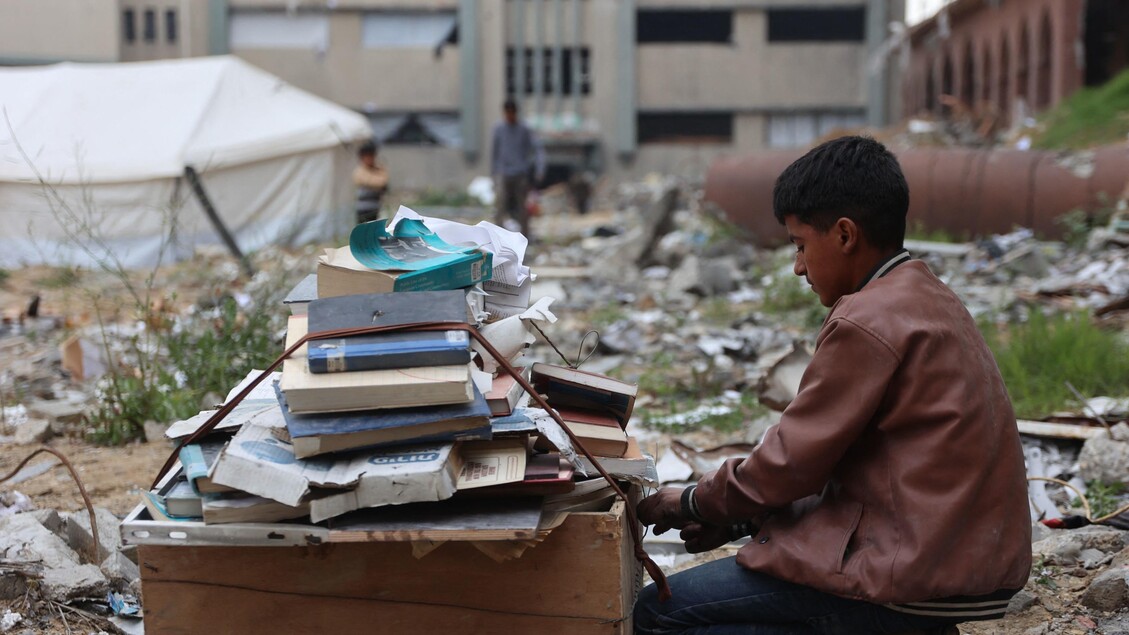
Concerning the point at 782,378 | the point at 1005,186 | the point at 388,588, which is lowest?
the point at 782,378

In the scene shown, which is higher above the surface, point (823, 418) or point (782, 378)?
point (823, 418)

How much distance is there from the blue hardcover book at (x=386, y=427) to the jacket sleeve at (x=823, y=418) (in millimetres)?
508

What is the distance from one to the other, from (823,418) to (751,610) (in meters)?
0.43

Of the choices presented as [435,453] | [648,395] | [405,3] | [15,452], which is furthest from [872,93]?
[435,453]

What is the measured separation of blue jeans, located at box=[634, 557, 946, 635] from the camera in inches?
74.8

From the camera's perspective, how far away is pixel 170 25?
26031 mm

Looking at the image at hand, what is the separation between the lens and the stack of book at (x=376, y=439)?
1699 mm

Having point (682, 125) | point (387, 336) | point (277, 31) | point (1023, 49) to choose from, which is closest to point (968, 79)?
point (1023, 49)

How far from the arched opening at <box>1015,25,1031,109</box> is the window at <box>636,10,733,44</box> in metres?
9.34

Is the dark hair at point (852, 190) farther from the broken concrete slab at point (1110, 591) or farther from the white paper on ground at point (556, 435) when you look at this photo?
the broken concrete slab at point (1110, 591)

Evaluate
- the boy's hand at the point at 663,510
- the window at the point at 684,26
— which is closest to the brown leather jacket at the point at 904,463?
the boy's hand at the point at 663,510

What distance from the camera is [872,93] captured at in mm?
27172

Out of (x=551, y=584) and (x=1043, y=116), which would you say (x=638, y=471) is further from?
(x=1043, y=116)

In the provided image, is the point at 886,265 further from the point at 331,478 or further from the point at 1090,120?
the point at 1090,120
